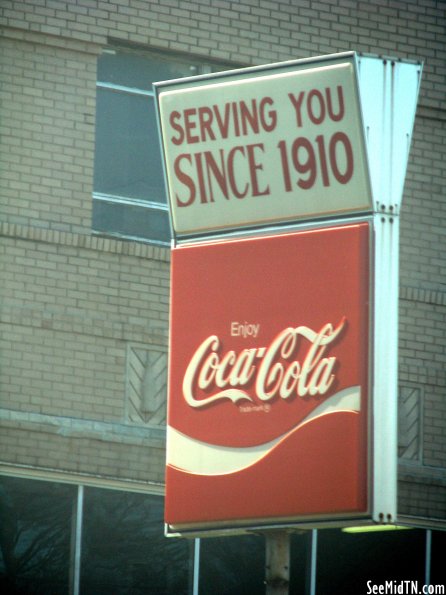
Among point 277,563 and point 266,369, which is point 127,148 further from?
point 277,563

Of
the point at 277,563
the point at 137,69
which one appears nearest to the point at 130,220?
the point at 137,69

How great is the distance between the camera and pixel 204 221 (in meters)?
11.2

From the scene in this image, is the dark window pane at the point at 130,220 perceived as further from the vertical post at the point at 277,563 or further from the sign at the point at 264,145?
the vertical post at the point at 277,563

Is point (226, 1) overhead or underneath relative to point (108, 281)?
overhead

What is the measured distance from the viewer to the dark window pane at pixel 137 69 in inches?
584

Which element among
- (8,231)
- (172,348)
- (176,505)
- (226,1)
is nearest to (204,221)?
(172,348)

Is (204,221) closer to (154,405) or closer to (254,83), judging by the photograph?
(254,83)

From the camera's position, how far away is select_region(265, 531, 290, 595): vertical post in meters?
10.5

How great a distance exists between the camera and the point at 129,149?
1490 cm

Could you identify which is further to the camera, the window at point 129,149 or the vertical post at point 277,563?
the window at point 129,149

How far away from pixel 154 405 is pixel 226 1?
4110mm

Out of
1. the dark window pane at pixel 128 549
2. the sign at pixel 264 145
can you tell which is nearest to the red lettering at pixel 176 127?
the sign at pixel 264 145

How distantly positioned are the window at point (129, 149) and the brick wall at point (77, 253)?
21 cm

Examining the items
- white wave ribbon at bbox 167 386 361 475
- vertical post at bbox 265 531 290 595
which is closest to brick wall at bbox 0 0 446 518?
white wave ribbon at bbox 167 386 361 475
